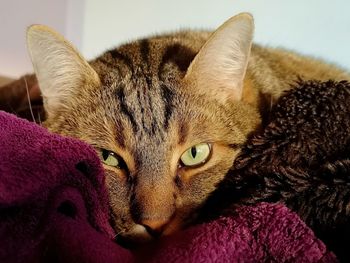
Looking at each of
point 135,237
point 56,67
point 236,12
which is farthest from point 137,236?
point 236,12

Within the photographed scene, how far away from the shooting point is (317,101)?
79cm

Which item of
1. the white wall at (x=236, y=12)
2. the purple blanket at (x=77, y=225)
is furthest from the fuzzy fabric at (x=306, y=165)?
the white wall at (x=236, y=12)

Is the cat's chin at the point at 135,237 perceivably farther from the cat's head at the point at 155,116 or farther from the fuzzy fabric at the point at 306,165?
the fuzzy fabric at the point at 306,165

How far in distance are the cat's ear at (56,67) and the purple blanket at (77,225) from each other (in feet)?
0.95

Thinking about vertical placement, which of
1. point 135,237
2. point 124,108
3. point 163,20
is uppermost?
point 124,108

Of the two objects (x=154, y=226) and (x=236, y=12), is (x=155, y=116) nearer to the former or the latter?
(x=154, y=226)

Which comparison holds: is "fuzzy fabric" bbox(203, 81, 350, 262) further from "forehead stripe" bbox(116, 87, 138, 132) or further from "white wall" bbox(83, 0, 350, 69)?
"white wall" bbox(83, 0, 350, 69)

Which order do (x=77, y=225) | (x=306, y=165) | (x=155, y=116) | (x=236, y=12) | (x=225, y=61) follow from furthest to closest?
(x=236, y=12) < (x=225, y=61) < (x=155, y=116) < (x=306, y=165) < (x=77, y=225)

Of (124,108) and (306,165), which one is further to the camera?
(124,108)

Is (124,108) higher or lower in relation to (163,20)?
higher

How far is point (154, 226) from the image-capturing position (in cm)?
75

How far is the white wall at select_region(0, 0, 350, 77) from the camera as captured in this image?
1.79 metres

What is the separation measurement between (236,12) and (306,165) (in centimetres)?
131

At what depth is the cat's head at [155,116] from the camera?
0.79m
